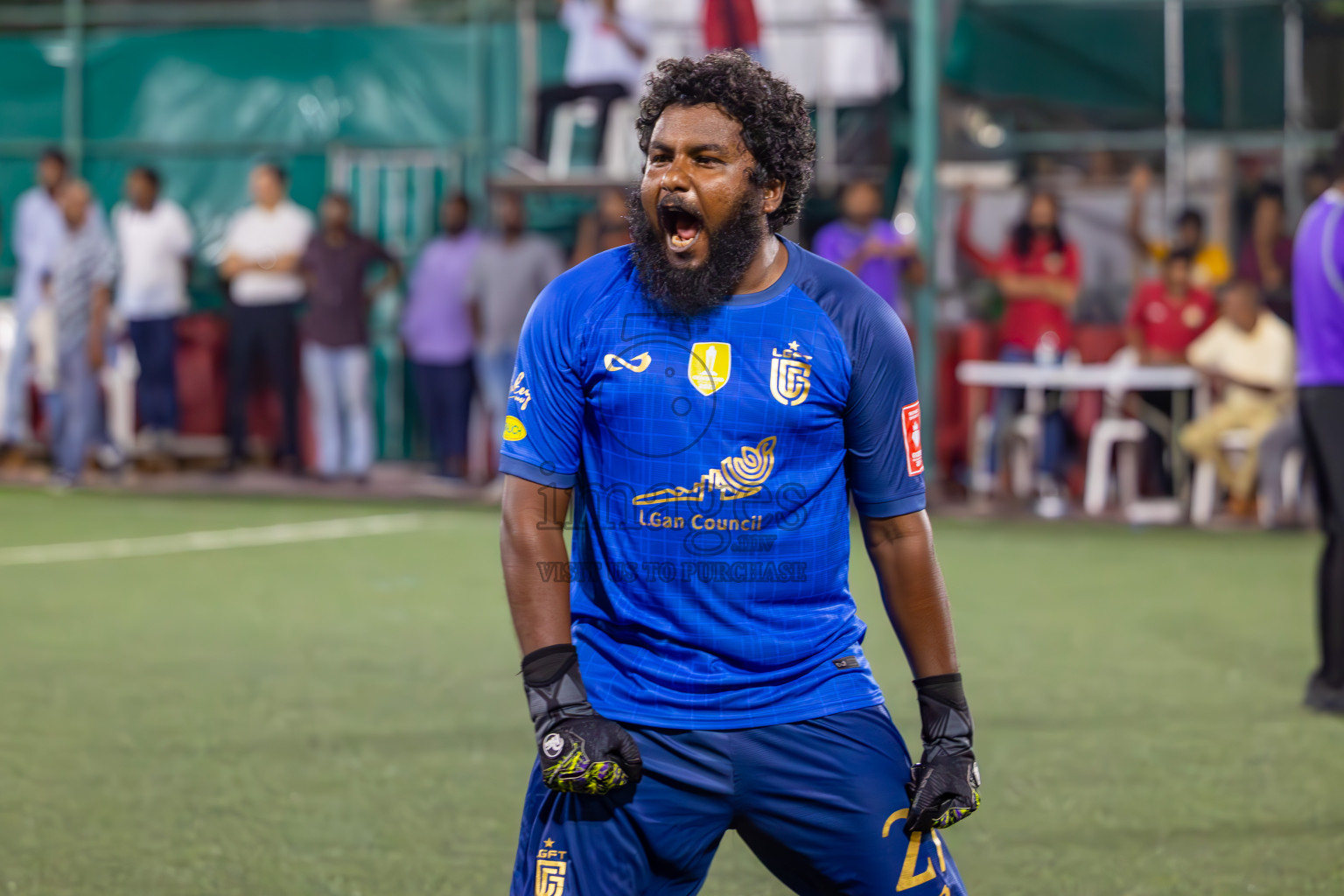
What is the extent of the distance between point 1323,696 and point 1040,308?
6948 millimetres

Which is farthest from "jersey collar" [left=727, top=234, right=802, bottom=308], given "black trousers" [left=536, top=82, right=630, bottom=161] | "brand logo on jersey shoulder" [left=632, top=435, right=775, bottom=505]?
"black trousers" [left=536, top=82, right=630, bottom=161]

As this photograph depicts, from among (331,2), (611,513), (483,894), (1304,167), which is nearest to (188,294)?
(331,2)

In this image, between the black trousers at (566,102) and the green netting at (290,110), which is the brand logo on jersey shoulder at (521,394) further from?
the green netting at (290,110)

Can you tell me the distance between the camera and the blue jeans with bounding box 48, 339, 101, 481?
1404cm

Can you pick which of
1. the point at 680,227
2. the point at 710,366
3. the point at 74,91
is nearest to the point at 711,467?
the point at 710,366

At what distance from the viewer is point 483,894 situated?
4430mm

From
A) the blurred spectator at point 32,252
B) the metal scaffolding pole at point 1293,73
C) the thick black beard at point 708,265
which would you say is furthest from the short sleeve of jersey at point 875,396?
the blurred spectator at point 32,252

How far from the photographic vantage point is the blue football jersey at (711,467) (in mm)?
2828

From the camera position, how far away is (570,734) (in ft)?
8.92

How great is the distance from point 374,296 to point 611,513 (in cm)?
1196

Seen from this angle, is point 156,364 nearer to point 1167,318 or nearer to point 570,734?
point 1167,318

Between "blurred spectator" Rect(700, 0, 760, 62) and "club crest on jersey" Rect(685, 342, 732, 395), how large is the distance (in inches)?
431

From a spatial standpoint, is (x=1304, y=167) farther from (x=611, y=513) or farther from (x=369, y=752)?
(x=611, y=513)

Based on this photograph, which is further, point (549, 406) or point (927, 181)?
point (927, 181)
